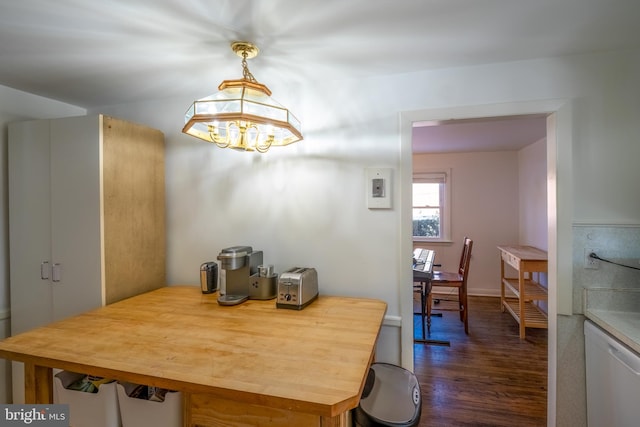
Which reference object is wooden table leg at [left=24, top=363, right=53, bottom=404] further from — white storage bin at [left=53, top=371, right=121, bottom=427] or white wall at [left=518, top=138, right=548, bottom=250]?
white wall at [left=518, top=138, right=548, bottom=250]

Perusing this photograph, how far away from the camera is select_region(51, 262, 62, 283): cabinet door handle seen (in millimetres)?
1843

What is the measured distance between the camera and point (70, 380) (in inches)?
49.6

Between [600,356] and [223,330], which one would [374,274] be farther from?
[600,356]

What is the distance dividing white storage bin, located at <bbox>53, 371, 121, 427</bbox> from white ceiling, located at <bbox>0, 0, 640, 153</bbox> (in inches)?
58.8

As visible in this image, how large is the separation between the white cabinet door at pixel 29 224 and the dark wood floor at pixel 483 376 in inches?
104

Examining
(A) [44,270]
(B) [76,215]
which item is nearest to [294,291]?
(B) [76,215]

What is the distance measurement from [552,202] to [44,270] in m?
3.05

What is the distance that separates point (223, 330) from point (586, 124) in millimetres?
2059

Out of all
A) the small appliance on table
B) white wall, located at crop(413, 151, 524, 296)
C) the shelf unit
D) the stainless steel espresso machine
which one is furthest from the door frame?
white wall, located at crop(413, 151, 524, 296)

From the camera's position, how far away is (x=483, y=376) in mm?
2414

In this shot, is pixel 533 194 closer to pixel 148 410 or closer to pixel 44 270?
pixel 148 410

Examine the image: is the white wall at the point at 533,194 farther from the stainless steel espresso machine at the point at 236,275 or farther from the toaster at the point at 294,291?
the stainless steel espresso machine at the point at 236,275

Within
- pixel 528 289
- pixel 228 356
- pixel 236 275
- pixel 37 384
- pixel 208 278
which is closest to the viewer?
pixel 228 356

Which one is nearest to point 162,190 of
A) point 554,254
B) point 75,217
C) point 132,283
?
point 75,217
